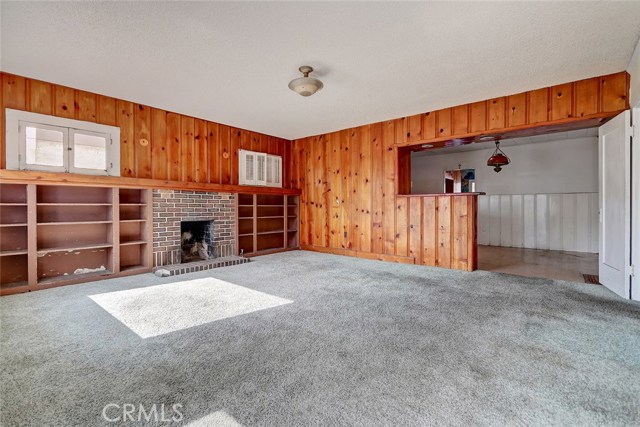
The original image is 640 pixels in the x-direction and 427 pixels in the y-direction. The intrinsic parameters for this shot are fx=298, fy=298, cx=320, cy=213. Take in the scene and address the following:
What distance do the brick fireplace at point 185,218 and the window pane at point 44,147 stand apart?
1226 millimetres

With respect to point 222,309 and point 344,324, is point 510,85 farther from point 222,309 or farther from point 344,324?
point 222,309

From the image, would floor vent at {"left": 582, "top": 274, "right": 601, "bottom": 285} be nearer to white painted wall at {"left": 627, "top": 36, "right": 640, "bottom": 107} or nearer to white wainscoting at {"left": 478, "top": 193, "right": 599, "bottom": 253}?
white painted wall at {"left": 627, "top": 36, "right": 640, "bottom": 107}

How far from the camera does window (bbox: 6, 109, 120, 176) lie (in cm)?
364

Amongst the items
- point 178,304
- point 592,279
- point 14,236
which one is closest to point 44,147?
point 14,236

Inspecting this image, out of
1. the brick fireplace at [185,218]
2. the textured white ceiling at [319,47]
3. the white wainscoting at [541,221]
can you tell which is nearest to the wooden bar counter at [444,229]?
the textured white ceiling at [319,47]

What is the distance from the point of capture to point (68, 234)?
13.5ft

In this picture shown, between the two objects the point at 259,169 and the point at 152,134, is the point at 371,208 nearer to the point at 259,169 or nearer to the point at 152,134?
the point at 259,169

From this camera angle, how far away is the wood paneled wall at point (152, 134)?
3785 millimetres

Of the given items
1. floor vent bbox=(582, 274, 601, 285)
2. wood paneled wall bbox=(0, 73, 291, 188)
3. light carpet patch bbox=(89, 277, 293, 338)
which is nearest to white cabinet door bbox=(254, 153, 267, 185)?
wood paneled wall bbox=(0, 73, 291, 188)

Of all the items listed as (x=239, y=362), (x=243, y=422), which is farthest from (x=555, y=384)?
(x=239, y=362)

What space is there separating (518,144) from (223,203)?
23.7 feet

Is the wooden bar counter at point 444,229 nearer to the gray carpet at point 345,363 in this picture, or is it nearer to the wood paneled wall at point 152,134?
the gray carpet at point 345,363

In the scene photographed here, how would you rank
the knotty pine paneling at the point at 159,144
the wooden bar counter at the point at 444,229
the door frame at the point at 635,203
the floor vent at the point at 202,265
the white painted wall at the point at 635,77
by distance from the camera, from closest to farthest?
the white painted wall at the point at 635,77 → the door frame at the point at 635,203 → the floor vent at the point at 202,265 → the wooden bar counter at the point at 444,229 → the knotty pine paneling at the point at 159,144

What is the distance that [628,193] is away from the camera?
3.32 meters
